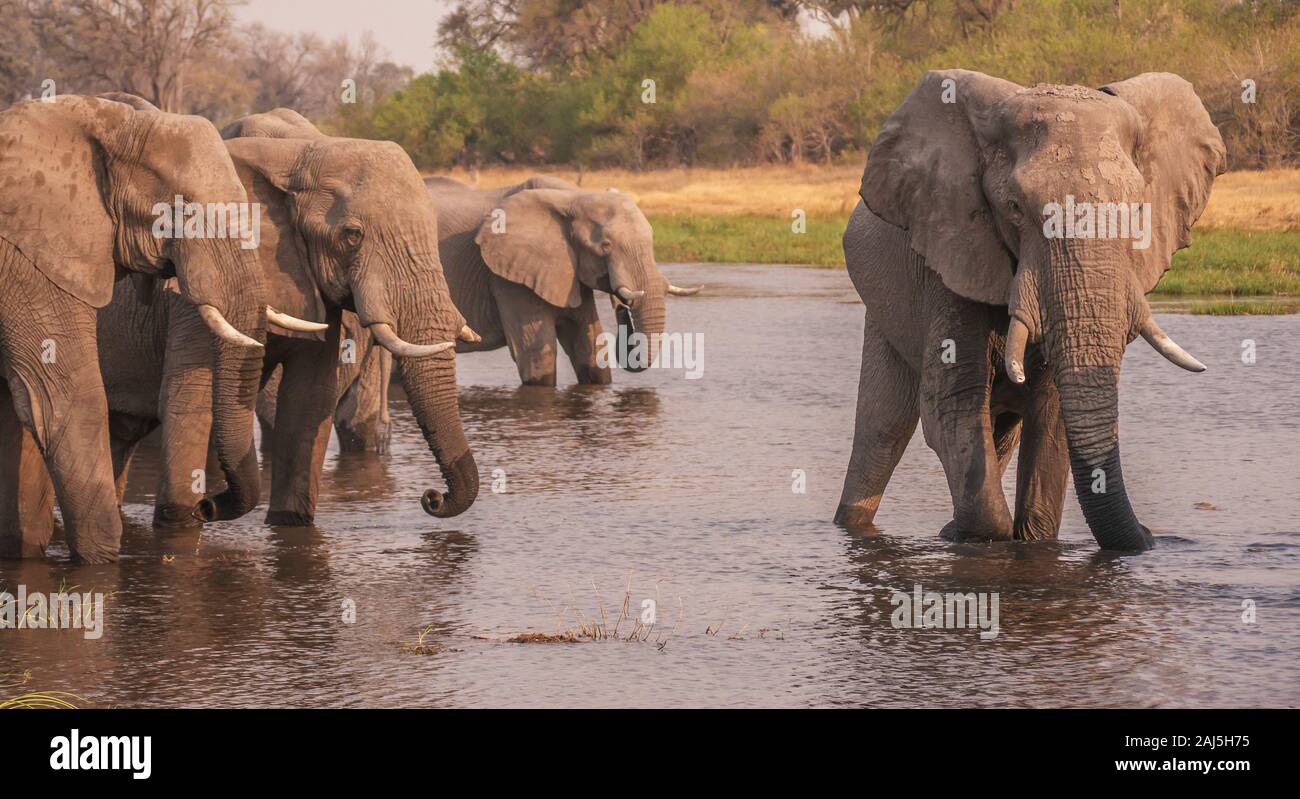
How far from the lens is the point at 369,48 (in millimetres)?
98625

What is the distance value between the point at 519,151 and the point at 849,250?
4820 centimetres

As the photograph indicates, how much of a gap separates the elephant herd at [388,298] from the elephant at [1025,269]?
1 centimetres

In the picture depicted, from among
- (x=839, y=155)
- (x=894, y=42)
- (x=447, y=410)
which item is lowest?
(x=447, y=410)

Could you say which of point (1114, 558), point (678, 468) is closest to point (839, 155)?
point (678, 468)

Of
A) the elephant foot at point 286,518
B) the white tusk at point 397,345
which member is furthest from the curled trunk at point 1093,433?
the elephant foot at point 286,518

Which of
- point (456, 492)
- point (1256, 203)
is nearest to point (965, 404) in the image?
point (456, 492)

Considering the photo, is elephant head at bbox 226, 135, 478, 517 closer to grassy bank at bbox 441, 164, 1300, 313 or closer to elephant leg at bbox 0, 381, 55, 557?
elephant leg at bbox 0, 381, 55, 557

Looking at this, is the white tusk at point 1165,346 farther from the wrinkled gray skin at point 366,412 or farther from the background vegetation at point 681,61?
the background vegetation at point 681,61

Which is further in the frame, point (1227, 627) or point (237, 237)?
point (237, 237)

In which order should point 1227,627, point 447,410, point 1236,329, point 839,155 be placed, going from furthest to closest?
1. point 839,155
2. point 1236,329
3. point 447,410
4. point 1227,627

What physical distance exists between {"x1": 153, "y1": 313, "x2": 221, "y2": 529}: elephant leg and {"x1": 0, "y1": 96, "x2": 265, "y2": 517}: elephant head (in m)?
0.39

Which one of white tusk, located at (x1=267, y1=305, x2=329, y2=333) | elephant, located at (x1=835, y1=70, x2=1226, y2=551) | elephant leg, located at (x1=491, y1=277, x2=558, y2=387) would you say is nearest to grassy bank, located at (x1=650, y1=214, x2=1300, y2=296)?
elephant leg, located at (x1=491, y1=277, x2=558, y2=387)

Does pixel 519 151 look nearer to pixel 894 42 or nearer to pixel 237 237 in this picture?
pixel 894 42
